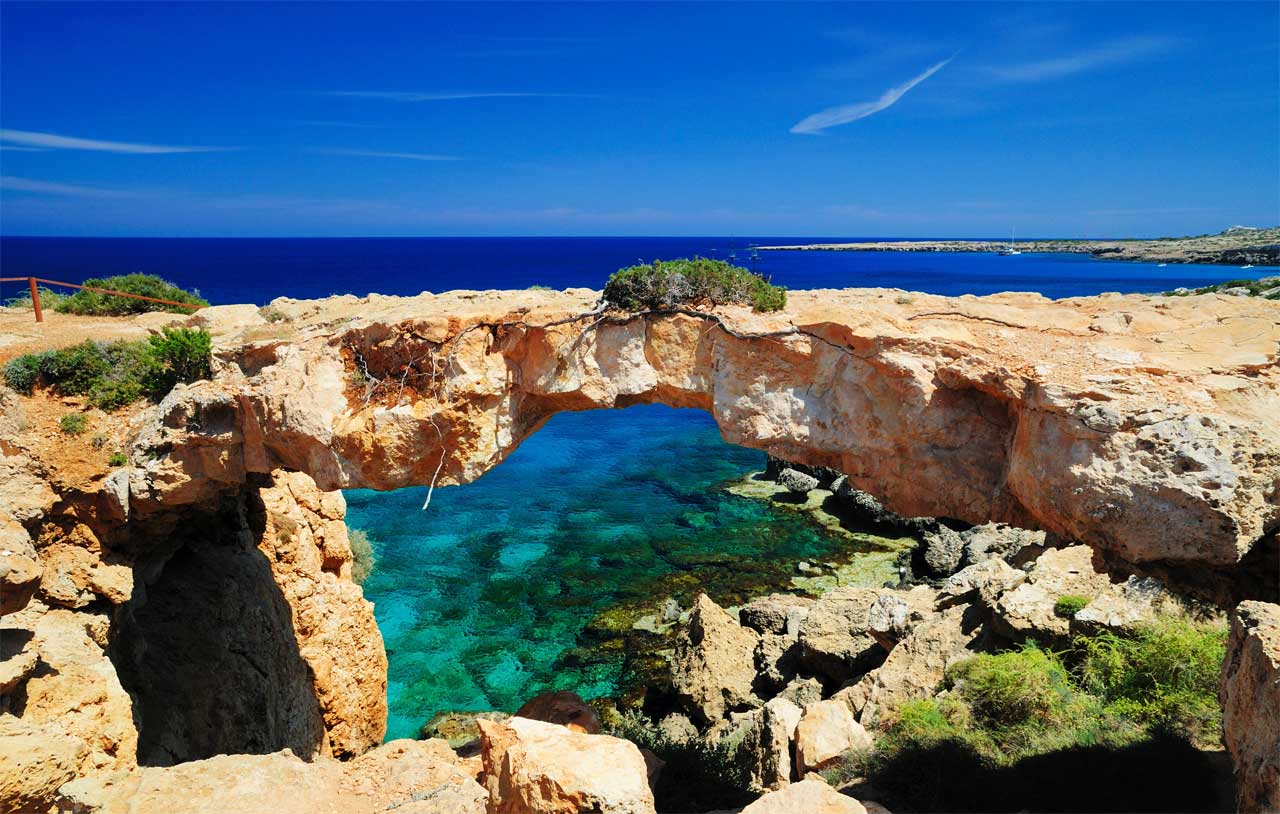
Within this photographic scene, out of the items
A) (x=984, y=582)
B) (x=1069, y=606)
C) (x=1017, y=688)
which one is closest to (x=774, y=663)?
(x=984, y=582)

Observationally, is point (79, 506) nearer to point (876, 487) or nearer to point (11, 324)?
point (11, 324)

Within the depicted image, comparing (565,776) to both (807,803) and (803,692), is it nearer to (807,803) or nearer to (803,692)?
(807,803)

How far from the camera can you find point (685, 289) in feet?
28.0

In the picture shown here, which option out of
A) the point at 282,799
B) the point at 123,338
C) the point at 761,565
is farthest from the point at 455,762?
the point at 761,565

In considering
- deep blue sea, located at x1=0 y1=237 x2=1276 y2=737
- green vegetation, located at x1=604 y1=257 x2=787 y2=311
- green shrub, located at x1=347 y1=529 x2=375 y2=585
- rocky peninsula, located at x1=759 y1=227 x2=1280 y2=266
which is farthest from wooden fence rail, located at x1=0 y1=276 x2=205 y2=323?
rocky peninsula, located at x1=759 y1=227 x2=1280 y2=266

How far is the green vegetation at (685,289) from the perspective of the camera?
335 inches

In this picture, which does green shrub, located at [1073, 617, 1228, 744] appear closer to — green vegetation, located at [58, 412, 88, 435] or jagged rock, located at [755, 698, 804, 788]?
jagged rock, located at [755, 698, 804, 788]

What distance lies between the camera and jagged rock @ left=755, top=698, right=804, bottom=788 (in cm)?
927

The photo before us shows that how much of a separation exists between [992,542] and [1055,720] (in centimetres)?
1119

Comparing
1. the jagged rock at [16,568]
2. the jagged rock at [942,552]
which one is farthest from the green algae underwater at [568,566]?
the jagged rock at [16,568]

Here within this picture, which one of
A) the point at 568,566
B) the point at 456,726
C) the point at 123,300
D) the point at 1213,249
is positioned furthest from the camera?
the point at 1213,249

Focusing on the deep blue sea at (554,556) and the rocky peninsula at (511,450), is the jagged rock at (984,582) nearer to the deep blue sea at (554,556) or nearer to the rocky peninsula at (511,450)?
the rocky peninsula at (511,450)

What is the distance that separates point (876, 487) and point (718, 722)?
20.5 ft

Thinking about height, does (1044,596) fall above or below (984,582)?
above
